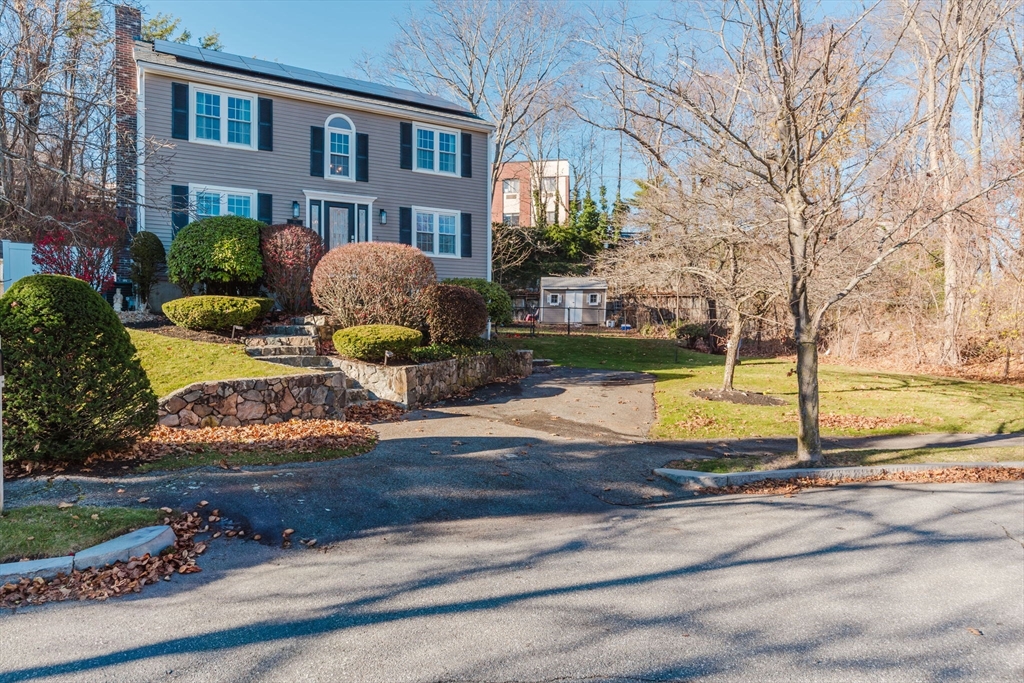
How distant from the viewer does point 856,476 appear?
8.16 m

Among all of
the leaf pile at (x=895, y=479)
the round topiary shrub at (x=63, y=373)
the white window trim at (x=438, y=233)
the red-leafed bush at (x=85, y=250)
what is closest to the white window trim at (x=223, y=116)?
the red-leafed bush at (x=85, y=250)

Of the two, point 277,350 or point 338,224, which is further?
point 338,224

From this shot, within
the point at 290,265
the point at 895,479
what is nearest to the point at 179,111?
the point at 290,265

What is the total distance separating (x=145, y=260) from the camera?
15.6m

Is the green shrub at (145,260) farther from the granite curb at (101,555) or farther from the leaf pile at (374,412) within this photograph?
the granite curb at (101,555)

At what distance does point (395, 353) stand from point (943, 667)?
10670 millimetres

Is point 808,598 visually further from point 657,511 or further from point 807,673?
point 657,511

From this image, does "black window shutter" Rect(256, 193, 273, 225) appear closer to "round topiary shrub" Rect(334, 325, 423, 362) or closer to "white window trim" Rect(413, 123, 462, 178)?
"white window trim" Rect(413, 123, 462, 178)

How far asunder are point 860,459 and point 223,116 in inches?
662

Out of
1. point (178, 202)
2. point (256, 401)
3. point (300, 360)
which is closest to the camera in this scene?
point (256, 401)

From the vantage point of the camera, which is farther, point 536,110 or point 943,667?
point 536,110

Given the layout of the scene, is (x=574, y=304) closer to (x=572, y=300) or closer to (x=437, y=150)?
(x=572, y=300)

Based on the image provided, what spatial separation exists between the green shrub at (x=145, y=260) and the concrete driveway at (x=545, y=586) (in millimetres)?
10999

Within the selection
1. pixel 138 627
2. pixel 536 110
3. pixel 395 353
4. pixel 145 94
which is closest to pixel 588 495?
pixel 138 627
